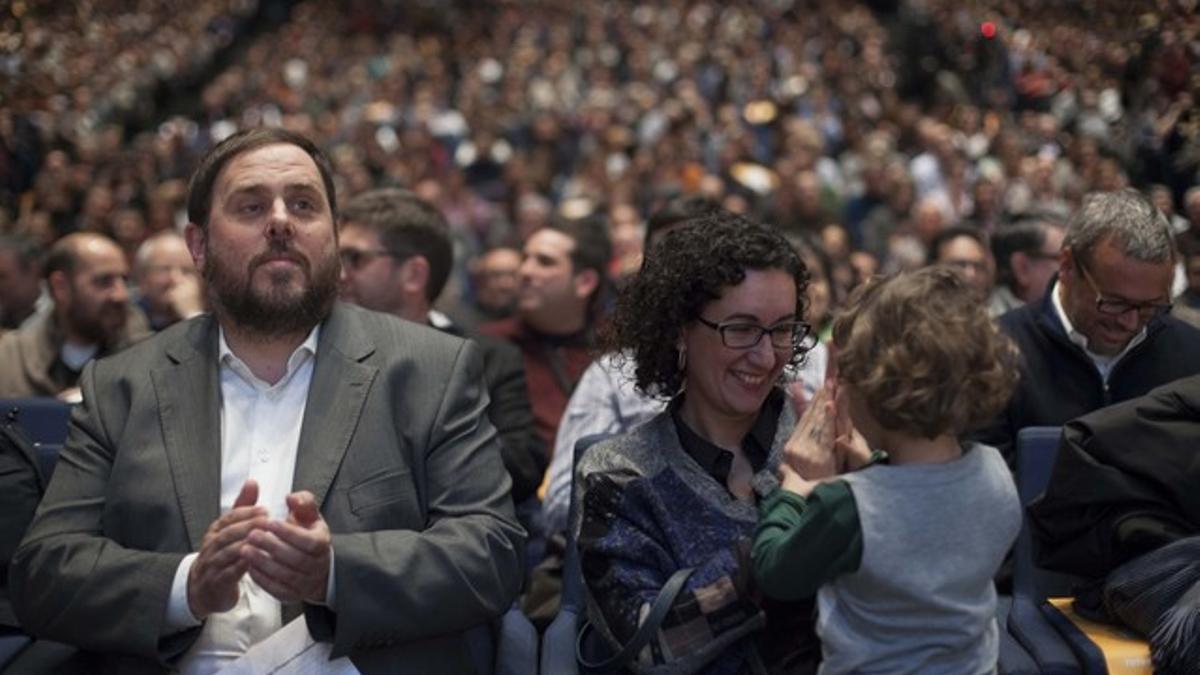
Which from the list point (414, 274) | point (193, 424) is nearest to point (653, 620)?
point (193, 424)

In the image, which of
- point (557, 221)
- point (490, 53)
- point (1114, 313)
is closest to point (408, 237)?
point (557, 221)

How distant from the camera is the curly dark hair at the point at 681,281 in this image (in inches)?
107

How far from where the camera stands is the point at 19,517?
3004 millimetres

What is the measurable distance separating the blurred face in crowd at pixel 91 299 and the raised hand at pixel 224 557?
10.0ft

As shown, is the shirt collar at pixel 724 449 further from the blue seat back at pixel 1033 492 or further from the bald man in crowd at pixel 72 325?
the bald man in crowd at pixel 72 325

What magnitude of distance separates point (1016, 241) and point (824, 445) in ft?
9.66

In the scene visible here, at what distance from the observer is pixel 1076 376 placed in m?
3.64

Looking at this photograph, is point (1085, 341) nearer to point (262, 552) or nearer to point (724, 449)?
point (724, 449)

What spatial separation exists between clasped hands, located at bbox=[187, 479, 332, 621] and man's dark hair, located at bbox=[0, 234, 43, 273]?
4226 mm

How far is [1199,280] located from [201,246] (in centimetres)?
357

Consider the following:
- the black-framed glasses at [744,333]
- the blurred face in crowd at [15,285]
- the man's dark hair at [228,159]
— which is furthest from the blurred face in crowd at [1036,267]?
the blurred face in crowd at [15,285]

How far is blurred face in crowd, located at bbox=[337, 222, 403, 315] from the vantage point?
446 cm

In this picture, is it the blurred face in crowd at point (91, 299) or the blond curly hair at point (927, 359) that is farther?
the blurred face in crowd at point (91, 299)

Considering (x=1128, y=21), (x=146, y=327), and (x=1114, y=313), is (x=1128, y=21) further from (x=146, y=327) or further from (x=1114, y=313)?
(x=146, y=327)
